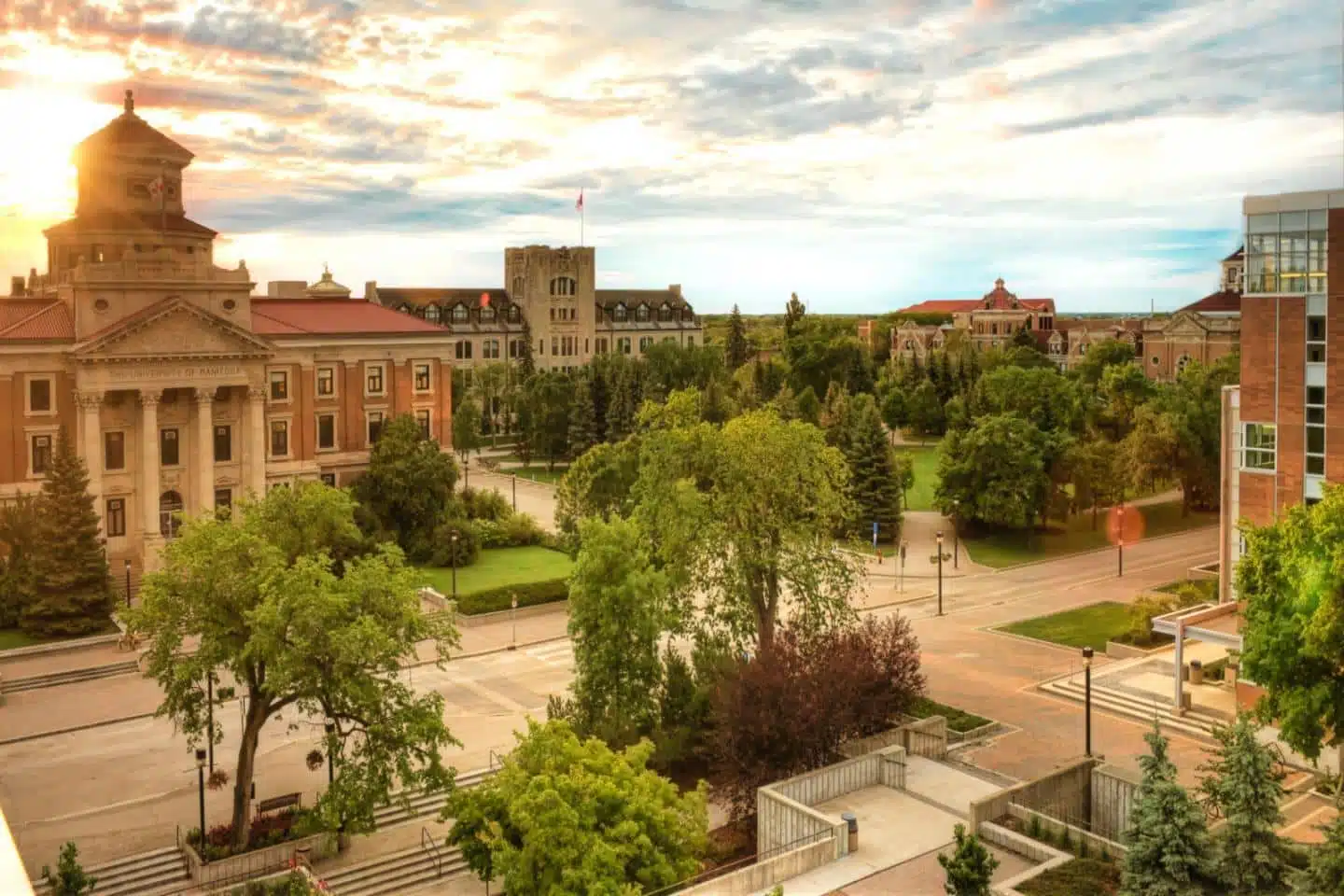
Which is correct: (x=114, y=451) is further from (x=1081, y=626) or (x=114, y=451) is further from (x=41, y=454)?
(x=1081, y=626)

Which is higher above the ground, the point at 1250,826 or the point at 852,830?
the point at 1250,826

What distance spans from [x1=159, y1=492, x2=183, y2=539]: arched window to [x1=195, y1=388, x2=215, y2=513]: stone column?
41.8 inches

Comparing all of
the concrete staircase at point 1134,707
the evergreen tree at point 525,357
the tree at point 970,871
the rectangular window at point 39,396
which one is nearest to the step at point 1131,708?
the concrete staircase at point 1134,707

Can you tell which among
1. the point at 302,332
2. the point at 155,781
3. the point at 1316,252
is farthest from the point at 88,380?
the point at 1316,252

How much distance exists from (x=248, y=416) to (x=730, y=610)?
29143mm

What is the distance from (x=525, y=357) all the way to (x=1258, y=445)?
3627 inches

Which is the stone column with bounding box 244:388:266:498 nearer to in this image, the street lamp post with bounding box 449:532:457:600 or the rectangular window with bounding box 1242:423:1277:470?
the street lamp post with bounding box 449:532:457:600

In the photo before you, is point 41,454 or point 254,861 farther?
point 41,454

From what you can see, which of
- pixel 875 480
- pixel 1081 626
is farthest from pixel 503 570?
pixel 1081 626

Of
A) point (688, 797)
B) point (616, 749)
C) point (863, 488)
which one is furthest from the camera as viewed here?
point (863, 488)

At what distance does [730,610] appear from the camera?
118ft

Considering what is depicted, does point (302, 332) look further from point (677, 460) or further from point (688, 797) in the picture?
point (688, 797)

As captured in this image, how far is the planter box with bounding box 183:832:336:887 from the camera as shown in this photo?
26.1 m

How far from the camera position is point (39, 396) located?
49656 millimetres
